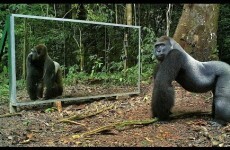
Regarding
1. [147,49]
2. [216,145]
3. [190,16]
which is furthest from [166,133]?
[147,49]

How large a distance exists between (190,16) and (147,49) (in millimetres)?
2911

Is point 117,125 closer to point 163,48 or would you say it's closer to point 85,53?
point 163,48

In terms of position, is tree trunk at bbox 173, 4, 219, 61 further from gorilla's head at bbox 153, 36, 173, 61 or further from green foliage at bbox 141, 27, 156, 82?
gorilla's head at bbox 153, 36, 173, 61

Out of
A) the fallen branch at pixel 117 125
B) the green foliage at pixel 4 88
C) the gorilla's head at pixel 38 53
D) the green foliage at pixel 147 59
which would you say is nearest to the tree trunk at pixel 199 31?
the green foliage at pixel 147 59

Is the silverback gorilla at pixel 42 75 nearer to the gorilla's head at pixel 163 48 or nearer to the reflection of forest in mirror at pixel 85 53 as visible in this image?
the reflection of forest in mirror at pixel 85 53

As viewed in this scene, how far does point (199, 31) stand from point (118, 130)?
392 cm

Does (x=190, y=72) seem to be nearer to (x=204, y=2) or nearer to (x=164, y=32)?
(x=204, y=2)

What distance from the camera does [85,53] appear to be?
7.33 m

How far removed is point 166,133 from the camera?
509 centimetres

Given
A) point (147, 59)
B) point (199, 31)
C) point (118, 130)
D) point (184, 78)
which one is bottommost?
point (118, 130)

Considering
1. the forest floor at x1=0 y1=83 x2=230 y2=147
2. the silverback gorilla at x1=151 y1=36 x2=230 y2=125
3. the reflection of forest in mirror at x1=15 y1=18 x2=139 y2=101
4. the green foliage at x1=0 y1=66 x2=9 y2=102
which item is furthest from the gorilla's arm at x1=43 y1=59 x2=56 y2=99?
the silverback gorilla at x1=151 y1=36 x2=230 y2=125

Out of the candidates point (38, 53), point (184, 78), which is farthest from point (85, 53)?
point (184, 78)

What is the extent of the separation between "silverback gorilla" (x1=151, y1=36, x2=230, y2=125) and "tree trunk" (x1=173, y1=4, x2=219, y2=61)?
2122 millimetres

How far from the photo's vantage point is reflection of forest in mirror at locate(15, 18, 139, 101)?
6371 mm
